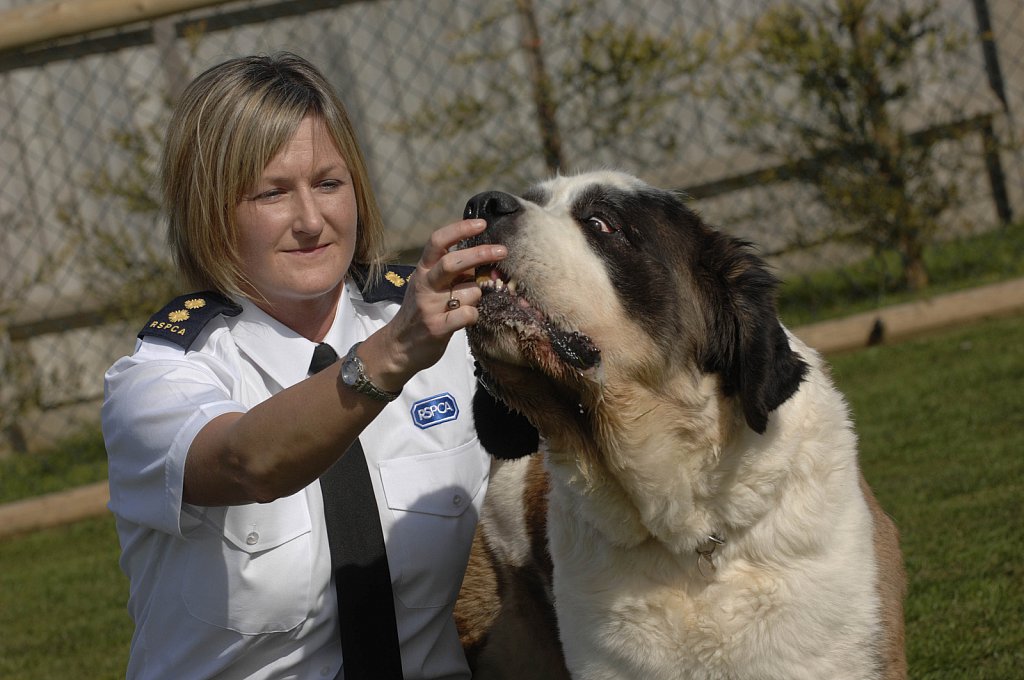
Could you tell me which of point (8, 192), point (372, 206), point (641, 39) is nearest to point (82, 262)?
point (8, 192)

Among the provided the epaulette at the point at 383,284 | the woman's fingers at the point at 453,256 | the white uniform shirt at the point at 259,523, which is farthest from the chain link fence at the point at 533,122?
the woman's fingers at the point at 453,256

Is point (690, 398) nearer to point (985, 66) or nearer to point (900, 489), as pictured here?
point (900, 489)

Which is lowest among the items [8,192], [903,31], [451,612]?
[451,612]

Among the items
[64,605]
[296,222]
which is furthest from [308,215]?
[64,605]

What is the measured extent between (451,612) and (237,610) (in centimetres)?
62

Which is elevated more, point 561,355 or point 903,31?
point 903,31

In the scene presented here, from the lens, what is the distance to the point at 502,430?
102 inches

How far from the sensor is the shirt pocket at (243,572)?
2.51 metres

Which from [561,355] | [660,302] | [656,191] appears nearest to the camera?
[561,355]

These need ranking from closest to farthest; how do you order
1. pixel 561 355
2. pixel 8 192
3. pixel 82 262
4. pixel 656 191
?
pixel 561 355, pixel 656 191, pixel 82 262, pixel 8 192

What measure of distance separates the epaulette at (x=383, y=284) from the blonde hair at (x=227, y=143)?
0.98 feet

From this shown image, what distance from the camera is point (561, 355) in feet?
7.18

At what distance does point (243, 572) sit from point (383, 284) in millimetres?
858

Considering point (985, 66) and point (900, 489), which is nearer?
point (900, 489)
